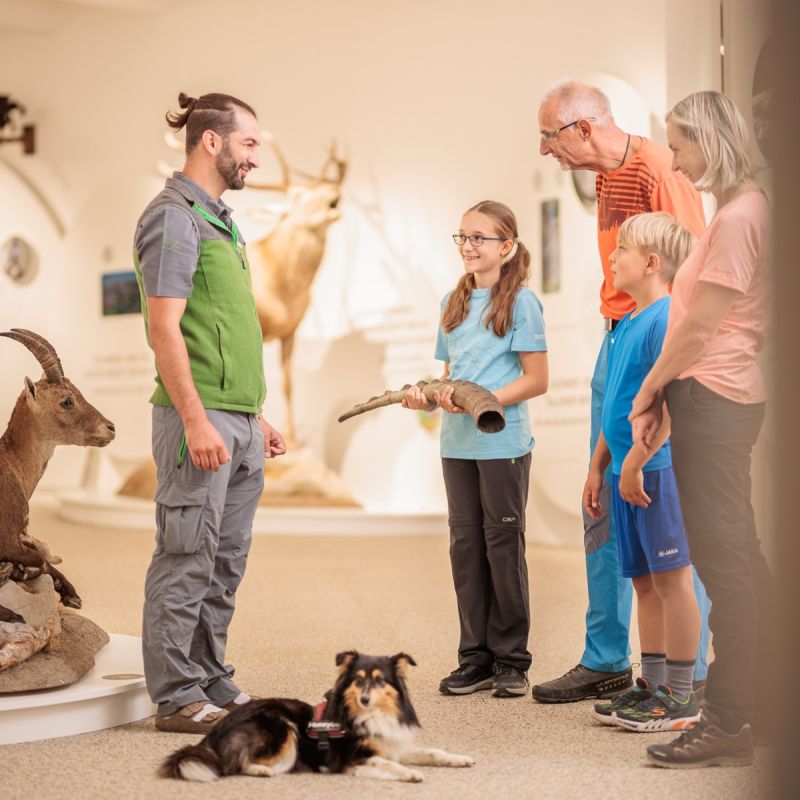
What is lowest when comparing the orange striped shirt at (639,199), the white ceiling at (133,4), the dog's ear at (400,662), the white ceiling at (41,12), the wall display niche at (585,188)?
the dog's ear at (400,662)

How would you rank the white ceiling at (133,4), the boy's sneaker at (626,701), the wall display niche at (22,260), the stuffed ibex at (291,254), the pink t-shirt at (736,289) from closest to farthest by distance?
the pink t-shirt at (736,289) < the boy's sneaker at (626,701) < the stuffed ibex at (291,254) < the white ceiling at (133,4) < the wall display niche at (22,260)

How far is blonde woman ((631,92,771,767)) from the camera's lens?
2387 mm

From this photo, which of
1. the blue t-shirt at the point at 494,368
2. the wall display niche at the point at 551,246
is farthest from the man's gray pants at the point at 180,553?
the wall display niche at the point at 551,246

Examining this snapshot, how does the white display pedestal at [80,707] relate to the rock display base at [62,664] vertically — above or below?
below

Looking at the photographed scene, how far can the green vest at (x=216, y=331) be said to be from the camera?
9.47 ft

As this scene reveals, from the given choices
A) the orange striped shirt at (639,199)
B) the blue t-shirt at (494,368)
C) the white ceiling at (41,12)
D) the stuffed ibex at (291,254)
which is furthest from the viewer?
the white ceiling at (41,12)

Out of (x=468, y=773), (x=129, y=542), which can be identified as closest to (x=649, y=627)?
(x=468, y=773)

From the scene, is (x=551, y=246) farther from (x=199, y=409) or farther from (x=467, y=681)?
(x=199, y=409)

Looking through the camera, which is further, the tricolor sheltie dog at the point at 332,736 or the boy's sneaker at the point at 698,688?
the boy's sneaker at the point at 698,688

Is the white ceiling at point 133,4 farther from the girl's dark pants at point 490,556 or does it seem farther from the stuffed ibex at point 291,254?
the girl's dark pants at point 490,556

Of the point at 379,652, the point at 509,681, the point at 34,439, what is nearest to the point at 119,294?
the point at 379,652

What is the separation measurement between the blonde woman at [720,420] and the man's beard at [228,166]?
117 centimetres

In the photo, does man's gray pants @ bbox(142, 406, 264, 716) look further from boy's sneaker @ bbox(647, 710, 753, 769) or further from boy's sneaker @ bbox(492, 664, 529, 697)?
boy's sneaker @ bbox(647, 710, 753, 769)

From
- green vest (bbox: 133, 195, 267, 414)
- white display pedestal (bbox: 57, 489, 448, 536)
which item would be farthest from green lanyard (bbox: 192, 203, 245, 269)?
white display pedestal (bbox: 57, 489, 448, 536)
